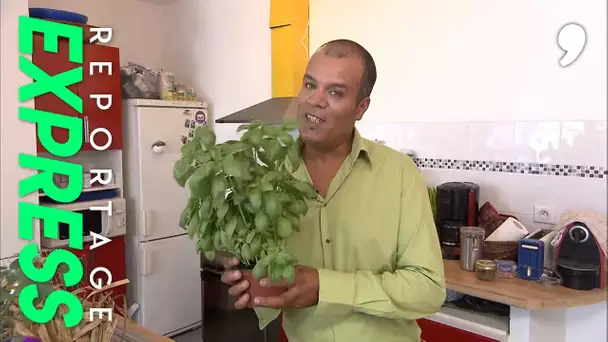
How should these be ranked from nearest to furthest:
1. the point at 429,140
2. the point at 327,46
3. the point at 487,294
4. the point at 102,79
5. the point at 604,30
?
the point at 604,30 < the point at 327,46 < the point at 487,294 < the point at 429,140 < the point at 102,79

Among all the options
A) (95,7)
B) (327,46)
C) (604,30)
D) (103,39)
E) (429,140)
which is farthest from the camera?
(95,7)

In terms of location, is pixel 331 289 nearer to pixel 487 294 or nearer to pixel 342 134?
pixel 342 134

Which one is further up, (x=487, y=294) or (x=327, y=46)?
(x=327, y=46)

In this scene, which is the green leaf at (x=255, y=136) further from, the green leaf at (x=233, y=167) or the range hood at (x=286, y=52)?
the range hood at (x=286, y=52)

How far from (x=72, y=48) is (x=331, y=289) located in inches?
23.6

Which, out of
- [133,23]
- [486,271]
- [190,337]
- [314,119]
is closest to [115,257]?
[190,337]

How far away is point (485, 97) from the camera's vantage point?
88.1 inches

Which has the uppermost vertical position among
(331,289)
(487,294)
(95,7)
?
(95,7)

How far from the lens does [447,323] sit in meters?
1.88

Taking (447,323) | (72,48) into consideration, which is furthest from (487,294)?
(72,48)

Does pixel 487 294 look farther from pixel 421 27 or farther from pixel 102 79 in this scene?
pixel 102 79

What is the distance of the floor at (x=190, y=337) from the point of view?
324 cm

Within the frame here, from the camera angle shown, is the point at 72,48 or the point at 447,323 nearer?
the point at 72,48

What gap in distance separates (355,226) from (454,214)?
45.9 inches
